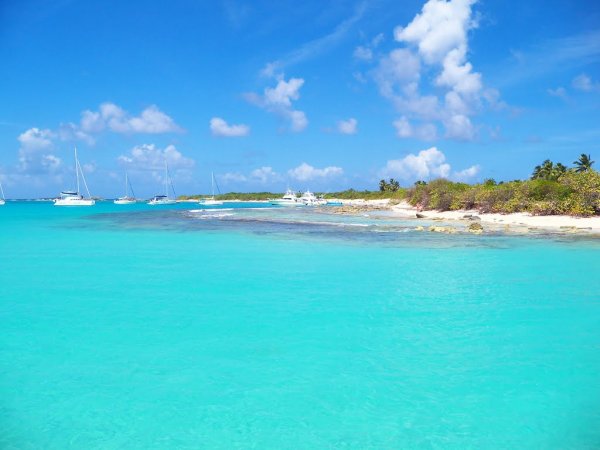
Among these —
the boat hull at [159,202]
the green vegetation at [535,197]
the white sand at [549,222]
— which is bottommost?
the white sand at [549,222]

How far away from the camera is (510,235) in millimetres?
33969

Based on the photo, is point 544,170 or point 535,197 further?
point 544,170

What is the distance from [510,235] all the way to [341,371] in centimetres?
2941

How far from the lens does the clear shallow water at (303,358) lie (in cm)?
694

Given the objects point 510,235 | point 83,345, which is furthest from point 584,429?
point 510,235

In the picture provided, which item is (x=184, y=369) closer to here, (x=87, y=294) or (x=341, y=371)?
(x=341, y=371)

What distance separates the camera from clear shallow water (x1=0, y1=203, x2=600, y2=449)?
694 centimetres

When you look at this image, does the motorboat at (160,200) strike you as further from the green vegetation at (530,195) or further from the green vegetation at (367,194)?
the green vegetation at (530,195)

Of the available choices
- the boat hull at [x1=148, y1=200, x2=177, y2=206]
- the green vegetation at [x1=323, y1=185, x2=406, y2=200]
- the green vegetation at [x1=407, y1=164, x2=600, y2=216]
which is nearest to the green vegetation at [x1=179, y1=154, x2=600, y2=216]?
the green vegetation at [x1=407, y1=164, x2=600, y2=216]

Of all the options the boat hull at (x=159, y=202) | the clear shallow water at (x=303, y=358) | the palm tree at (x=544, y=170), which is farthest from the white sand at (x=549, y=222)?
the boat hull at (x=159, y=202)

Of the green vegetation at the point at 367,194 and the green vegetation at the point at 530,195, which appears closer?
the green vegetation at the point at 530,195

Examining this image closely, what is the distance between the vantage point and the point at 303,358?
9734 millimetres

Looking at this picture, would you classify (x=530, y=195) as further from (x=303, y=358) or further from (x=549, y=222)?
(x=303, y=358)

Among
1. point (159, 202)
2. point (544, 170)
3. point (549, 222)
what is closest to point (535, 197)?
point (549, 222)
